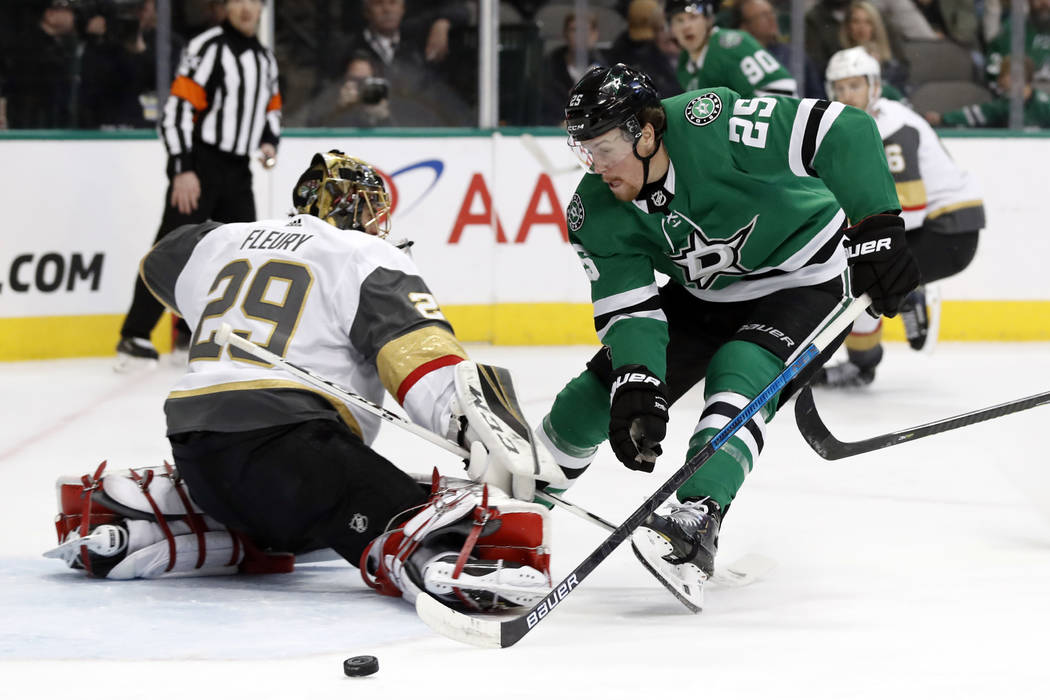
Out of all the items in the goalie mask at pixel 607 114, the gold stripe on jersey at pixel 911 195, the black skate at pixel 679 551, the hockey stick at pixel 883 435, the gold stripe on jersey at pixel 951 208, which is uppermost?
the goalie mask at pixel 607 114

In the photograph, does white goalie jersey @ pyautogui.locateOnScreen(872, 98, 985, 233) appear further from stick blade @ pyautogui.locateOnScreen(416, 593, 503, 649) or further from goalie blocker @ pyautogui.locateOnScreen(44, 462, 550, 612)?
stick blade @ pyautogui.locateOnScreen(416, 593, 503, 649)

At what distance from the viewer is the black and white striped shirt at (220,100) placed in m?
5.49

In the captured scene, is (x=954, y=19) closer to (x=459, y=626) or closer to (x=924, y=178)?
(x=924, y=178)

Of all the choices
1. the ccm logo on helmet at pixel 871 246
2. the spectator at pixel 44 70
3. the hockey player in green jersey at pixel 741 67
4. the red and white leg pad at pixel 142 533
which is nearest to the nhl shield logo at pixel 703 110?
the ccm logo on helmet at pixel 871 246

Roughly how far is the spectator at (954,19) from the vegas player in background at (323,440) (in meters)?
4.33

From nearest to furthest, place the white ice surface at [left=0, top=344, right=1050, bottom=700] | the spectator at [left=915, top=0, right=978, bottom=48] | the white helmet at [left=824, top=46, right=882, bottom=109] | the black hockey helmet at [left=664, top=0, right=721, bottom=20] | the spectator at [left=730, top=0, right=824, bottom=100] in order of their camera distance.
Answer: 1. the white ice surface at [left=0, top=344, right=1050, bottom=700]
2. the white helmet at [left=824, top=46, right=882, bottom=109]
3. the black hockey helmet at [left=664, top=0, right=721, bottom=20]
4. the spectator at [left=730, top=0, right=824, bottom=100]
5. the spectator at [left=915, top=0, right=978, bottom=48]

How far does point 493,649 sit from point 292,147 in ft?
13.6

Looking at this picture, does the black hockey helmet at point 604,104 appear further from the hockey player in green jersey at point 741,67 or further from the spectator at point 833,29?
the spectator at point 833,29

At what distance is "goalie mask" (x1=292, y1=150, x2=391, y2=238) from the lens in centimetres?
264

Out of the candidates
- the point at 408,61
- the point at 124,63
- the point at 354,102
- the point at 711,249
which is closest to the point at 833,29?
the point at 408,61

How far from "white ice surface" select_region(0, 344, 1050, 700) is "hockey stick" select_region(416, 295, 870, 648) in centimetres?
3

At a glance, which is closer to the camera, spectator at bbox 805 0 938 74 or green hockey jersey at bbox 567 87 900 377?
green hockey jersey at bbox 567 87 900 377

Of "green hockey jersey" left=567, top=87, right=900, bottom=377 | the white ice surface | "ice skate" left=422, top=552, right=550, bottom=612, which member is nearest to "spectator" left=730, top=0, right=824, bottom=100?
the white ice surface

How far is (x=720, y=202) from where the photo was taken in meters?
2.57
